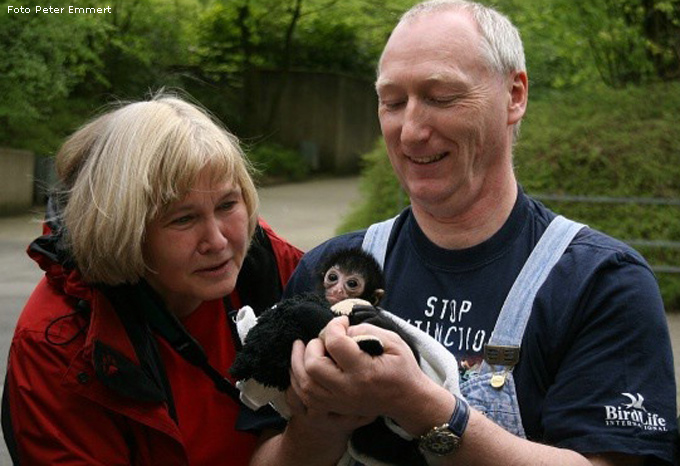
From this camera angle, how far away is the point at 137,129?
3.20 metres

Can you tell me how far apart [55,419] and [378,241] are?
95cm

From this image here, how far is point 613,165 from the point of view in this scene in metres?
12.3

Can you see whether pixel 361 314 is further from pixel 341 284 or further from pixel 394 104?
pixel 394 104

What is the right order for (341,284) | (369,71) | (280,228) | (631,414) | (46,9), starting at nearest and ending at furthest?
(631,414)
(341,284)
(280,228)
(46,9)
(369,71)

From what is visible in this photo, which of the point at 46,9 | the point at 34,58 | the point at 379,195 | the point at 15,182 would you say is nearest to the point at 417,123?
the point at 379,195

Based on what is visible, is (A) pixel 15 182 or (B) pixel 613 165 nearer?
(B) pixel 613 165

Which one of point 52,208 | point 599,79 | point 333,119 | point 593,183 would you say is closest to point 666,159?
point 593,183

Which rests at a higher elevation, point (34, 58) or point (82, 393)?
point (82, 393)

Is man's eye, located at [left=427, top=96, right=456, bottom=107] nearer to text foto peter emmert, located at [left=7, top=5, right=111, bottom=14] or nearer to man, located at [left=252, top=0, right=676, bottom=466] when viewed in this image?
man, located at [left=252, top=0, right=676, bottom=466]

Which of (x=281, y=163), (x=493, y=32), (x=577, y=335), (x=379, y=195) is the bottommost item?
(x=281, y=163)

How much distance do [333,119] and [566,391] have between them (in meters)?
26.2

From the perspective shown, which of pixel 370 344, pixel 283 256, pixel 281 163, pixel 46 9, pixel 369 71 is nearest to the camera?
pixel 370 344

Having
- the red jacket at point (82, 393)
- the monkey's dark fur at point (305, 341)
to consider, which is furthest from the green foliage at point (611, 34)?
the monkey's dark fur at point (305, 341)

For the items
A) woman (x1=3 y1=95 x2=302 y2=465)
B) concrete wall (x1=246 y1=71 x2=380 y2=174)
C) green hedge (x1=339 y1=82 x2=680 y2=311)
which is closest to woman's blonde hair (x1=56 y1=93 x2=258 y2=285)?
woman (x1=3 y1=95 x2=302 y2=465)
